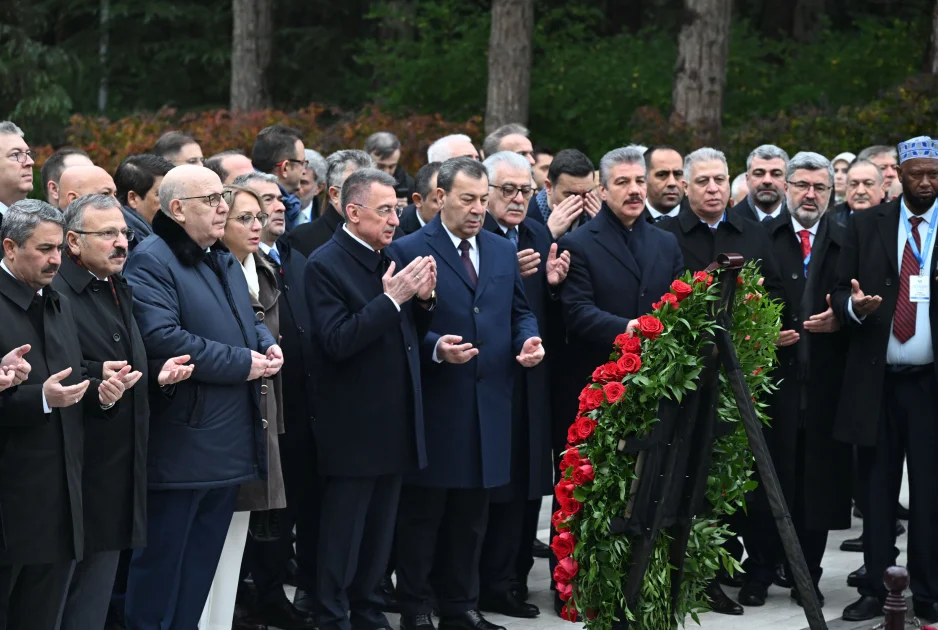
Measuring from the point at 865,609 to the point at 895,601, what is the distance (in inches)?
77.3

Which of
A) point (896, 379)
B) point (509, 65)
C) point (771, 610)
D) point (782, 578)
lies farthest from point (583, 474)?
point (509, 65)

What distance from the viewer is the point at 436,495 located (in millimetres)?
7445

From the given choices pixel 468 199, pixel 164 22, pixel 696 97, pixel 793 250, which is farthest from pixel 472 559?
pixel 164 22

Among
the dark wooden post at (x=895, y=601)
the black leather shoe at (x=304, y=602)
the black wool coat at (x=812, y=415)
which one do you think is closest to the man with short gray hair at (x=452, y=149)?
the black wool coat at (x=812, y=415)

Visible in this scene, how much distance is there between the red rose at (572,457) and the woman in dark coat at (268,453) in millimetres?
1329

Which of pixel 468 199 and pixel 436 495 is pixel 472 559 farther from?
pixel 468 199

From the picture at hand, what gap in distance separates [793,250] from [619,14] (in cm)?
1865

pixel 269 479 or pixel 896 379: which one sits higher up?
pixel 896 379

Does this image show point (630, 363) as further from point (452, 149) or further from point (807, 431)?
point (452, 149)

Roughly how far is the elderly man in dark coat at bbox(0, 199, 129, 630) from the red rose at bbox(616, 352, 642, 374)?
6.78 ft

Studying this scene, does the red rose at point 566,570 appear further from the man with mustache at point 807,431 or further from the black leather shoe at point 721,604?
the man with mustache at point 807,431

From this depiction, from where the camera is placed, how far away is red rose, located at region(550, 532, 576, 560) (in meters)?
6.42

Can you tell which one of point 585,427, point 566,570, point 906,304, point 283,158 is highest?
point 283,158

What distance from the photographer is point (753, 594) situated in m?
8.12
